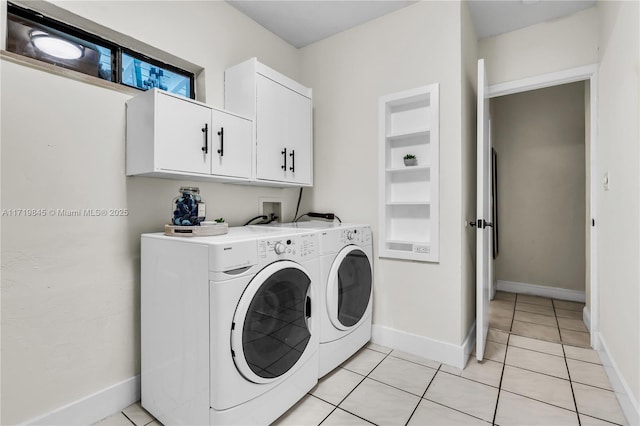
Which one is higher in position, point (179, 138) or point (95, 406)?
point (179, 138)

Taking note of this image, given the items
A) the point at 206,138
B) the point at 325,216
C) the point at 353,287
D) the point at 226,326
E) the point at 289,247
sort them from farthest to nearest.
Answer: the point at 325,216 < the point at 353,287 < the point at 206,138 < the point at 289,247 < the point at 226,326

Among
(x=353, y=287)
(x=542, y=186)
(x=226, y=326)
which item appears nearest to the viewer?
(x=226, y=326)

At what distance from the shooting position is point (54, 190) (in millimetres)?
1439

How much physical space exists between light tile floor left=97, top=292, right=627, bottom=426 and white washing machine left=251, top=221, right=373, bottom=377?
14 cm

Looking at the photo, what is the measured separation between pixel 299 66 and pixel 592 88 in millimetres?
2391

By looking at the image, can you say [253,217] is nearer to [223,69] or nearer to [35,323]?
[223,69]

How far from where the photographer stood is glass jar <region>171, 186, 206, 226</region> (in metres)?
1.58

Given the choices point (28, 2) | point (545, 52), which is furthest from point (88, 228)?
point (545, 52)

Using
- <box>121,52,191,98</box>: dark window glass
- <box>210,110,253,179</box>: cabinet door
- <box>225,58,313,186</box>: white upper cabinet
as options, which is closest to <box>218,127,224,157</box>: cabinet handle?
<box>210,110,253,179</box>: cabinet door

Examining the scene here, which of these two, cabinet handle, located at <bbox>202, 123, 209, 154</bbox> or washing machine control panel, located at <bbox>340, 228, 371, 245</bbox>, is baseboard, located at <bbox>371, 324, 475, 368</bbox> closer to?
washing machine control panel, located at <bbox>340, 228, 371, 245</bbox>

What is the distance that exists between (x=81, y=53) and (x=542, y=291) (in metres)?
4.78

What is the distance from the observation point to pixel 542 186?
363cm

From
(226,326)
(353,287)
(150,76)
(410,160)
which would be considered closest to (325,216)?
(353,287)

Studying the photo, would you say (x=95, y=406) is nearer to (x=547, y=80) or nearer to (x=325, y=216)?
(x=325, y=216)
